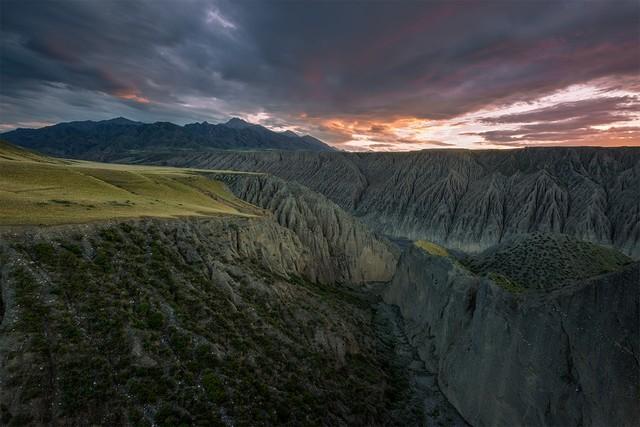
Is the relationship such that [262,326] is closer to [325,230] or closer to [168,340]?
[168,340]

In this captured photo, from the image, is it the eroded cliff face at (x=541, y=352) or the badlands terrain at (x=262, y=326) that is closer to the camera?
the badlands terrain at (x=262, y=326)

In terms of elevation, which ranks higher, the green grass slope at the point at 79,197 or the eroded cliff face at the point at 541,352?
the green grass slope at the point at 79,197

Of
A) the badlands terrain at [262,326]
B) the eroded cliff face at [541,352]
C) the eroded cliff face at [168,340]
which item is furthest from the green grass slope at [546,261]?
the eroded cliff face at [168,340]

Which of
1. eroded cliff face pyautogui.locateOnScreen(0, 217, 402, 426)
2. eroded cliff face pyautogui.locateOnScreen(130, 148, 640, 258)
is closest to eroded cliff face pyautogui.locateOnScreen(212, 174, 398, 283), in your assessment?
eroded cliff face pyautogui.locateOnScreen(0, 217, 402, 426)

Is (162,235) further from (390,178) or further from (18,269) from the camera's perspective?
(390,178)

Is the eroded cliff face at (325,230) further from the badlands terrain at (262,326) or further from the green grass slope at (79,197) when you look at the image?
the green grass slope at (79,197)

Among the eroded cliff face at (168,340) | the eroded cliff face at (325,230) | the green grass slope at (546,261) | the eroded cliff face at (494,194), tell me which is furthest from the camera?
the eroded cliff face at (494,194)

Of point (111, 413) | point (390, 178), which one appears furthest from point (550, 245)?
point (390, 178)
